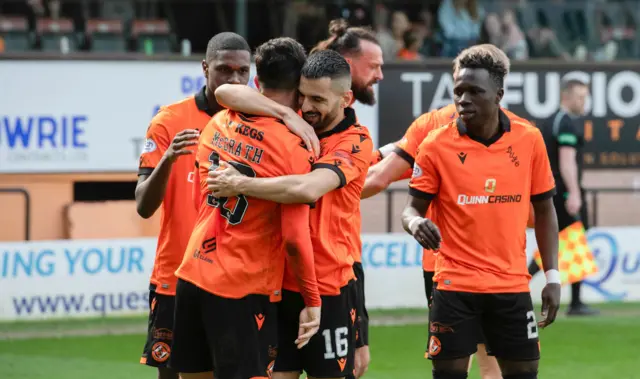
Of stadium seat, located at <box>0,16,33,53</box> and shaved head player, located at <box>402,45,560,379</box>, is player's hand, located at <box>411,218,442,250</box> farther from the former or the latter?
stadium seat, located at <box>0,16,33,53</box>

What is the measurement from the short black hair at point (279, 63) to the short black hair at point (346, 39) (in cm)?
152

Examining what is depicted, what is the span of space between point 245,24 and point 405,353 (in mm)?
7886

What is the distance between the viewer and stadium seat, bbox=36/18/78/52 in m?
15.8

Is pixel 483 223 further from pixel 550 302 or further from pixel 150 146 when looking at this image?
pixel 150 146

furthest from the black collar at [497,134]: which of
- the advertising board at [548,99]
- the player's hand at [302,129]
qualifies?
the advertising board at [548,99]

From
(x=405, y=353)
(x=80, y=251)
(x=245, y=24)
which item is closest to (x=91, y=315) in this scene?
(x=80, y=251)

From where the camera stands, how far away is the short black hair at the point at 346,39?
660 centimetres

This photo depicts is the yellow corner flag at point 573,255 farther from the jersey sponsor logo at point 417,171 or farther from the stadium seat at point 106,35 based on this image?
the stadium seat at point 106,35

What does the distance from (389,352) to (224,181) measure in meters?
5.61

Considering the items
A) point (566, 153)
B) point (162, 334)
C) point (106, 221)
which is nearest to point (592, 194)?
point (566, 153)

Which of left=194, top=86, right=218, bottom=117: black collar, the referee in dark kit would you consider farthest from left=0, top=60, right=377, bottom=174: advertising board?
left=194, top=86, right=218, bottom=117: black collar

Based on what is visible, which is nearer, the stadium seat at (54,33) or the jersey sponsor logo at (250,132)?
the jersey sponsor logo at (250,132)

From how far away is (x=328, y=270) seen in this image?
541 cm

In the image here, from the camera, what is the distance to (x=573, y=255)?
12.1 metres
